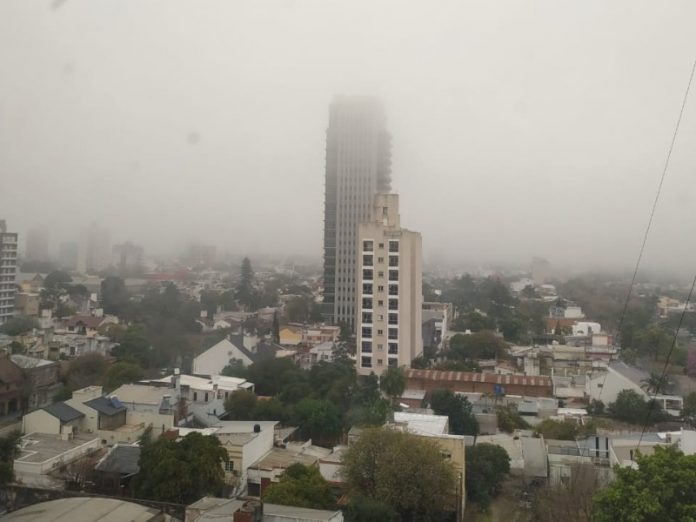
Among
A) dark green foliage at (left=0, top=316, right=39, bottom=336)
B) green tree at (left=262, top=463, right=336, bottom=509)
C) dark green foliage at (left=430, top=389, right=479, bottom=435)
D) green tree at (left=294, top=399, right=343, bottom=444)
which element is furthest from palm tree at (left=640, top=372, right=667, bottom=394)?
dark green foliage at (left=0, top=316, right=39, bottom=336)

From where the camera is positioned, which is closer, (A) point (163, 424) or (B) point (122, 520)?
(B) point (122, 520)

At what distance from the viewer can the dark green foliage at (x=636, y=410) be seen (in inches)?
422

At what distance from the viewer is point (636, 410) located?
10766mm

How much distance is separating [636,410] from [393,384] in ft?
14.1

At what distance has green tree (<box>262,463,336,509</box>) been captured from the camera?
18.9 ft

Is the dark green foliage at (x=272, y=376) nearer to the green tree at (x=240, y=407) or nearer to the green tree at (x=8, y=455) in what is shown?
the green tree at (x=240, y=407)

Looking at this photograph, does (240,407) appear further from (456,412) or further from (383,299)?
(383,299)

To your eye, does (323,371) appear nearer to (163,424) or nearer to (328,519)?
(163,424)

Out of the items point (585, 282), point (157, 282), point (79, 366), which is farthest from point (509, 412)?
point (585, 282)

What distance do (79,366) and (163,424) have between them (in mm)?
4340

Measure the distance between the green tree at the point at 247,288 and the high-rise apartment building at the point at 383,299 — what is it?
14.1m

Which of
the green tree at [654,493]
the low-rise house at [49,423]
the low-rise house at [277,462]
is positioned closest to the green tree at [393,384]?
the low-rise house at [277,462]

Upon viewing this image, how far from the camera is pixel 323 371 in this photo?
12156mm

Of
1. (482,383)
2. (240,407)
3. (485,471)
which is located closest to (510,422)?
(482,383)
